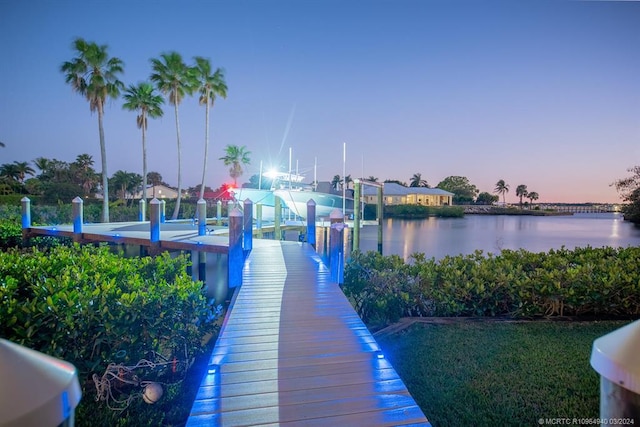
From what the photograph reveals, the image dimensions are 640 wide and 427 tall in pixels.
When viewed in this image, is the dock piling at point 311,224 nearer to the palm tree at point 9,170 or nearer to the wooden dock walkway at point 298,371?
the wooden dock walkway at point 298,371

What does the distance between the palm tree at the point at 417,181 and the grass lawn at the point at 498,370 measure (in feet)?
290

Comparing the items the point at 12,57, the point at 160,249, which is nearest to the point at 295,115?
the point at 12,57

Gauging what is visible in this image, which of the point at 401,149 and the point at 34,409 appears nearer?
the point at 34,409

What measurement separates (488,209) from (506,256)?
77.6 m

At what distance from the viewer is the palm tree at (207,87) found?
29344 millimetres

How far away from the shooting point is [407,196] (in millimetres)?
62688

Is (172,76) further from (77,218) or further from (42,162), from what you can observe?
(42,162)

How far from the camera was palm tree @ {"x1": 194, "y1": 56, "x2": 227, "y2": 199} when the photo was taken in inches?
1155

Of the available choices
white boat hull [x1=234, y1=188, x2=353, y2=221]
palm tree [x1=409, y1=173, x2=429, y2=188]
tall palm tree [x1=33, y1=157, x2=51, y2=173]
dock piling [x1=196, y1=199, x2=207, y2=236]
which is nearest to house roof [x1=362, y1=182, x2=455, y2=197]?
palm tree [x1=409, y1=173, x2=429, y2=188]

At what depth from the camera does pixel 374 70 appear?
24750 mm

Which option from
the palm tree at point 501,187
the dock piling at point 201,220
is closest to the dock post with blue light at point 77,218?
the dock piling at point 201,220

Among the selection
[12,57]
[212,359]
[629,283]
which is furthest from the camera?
[12,57]

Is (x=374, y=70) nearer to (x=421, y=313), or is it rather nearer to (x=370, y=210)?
(x=421, y=313)

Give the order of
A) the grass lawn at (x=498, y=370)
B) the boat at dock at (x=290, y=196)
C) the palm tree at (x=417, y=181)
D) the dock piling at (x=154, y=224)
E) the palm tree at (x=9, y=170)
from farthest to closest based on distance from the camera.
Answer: the palm tree at (x=417, y=181), the palm tree at (x=9, y=170), the boat at dock at (x=290, y=196), the dock piling at (x=154, y=224), the grass lawn at (x=498, y=370)
